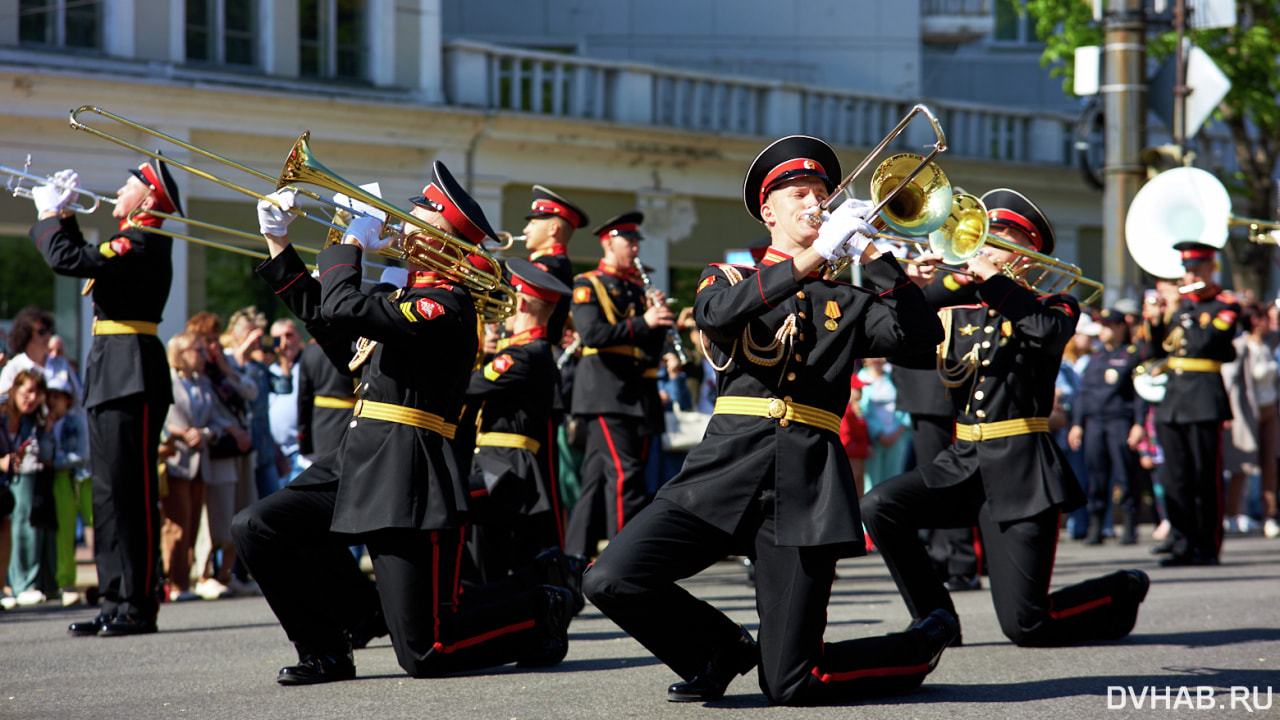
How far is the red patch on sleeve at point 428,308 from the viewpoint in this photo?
5535 mm

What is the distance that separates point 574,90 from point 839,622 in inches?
504

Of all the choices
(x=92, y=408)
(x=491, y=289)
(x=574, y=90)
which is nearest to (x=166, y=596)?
(x=92, y=408)

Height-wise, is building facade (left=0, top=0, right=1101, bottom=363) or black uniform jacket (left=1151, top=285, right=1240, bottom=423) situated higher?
building facade (left=0, top=0, right=1101, bottom=363)

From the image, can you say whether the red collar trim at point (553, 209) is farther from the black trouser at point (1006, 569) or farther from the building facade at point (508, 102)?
the building facade at point (508, 102)

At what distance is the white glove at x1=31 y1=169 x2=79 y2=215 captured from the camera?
23.2ft

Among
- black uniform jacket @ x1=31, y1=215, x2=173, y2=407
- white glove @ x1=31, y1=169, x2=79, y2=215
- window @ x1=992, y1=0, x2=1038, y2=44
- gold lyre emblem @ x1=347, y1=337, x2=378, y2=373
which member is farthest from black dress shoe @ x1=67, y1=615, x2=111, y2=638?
window @ x1=992, y1=0, x2=1038, y2=44

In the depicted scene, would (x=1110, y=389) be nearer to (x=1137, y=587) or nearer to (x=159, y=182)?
(x=1137, y=587)

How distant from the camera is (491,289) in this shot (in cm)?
625

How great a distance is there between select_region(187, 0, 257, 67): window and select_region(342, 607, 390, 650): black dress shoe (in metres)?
11.4

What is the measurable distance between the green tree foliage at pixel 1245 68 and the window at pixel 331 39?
10564mm

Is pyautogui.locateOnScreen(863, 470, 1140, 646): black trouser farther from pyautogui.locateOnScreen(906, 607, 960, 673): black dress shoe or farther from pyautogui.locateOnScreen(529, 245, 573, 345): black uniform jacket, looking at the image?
pyautogui.locateOnScreen(529, 245, 573, 345): black uniform jacket

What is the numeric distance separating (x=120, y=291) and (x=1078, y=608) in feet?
15.4

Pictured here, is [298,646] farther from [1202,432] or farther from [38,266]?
[38,266]

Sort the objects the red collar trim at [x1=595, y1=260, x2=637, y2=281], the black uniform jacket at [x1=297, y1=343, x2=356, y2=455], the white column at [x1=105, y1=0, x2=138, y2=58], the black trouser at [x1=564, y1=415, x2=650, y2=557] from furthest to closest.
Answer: the white column at [x1=105, y1=0, x2=138, y2=58] → the red collar trim at [x1=595, y1=260, x2=637, y2=281] → the black trouser at [x1=564, y1=415, x2=650, y2=557] → the black uniform jacket at [x1=297, y1=343, x2=356, y2=455]
